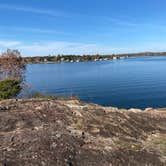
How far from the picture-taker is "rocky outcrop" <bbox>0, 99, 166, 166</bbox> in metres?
10.7

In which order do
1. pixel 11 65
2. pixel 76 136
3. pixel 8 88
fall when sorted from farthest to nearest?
pixel 11 65, pixel 8 88, pixel 76 136

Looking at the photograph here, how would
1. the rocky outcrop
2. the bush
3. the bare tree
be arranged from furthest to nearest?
the bare tree, the bush, the rocky outcrop

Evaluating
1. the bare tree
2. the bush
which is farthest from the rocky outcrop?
the bare tree

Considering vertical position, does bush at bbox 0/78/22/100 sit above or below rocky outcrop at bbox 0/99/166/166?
below

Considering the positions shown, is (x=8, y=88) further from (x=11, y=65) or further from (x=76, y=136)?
(x=76, y=136)

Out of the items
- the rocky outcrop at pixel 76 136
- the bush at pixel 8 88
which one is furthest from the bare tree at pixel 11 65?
the rocky outcrop at pixel 76 136

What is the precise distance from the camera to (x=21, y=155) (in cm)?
1047

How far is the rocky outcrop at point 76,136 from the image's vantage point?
1069 centimetres

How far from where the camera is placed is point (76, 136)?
479 inches

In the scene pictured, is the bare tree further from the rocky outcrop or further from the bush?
the rocky outcrop

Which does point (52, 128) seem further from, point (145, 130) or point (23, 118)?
point (145, 130)

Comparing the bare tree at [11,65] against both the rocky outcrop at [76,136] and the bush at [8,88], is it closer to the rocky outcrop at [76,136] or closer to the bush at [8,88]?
the bush at [8,88]

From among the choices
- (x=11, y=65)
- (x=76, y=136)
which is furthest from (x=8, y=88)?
(x=76, y=136)

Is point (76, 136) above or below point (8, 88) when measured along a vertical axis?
above
